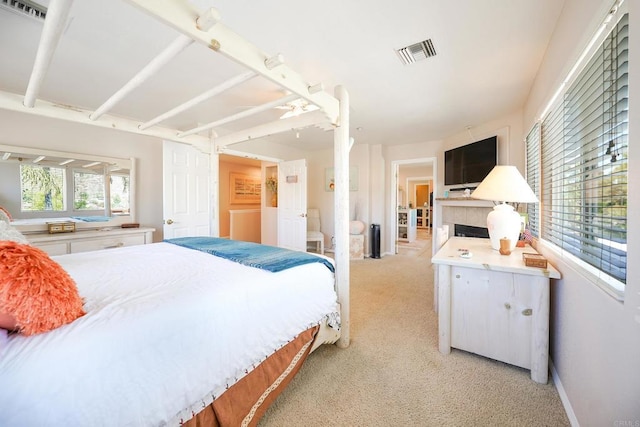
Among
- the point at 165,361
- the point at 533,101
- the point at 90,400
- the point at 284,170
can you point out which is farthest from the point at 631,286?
the point at 284,170

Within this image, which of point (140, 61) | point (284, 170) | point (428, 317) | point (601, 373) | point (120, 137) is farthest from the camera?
point (284, 170)

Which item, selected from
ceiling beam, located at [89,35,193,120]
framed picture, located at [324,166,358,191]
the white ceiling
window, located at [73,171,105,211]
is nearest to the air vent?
the white ceiling

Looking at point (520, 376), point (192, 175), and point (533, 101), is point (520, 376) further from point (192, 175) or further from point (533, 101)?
point (192, 175)

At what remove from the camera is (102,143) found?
318 cm

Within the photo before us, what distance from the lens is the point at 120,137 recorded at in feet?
10.9

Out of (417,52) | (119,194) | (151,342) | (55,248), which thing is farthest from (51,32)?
(119,194)

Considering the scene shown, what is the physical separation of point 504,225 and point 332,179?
12.6 ft

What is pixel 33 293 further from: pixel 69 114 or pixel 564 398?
pixel 564 398

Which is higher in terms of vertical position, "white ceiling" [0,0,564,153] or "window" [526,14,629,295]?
"white ceiling" [0,0,564,153]

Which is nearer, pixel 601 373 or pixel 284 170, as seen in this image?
pixel 601 373

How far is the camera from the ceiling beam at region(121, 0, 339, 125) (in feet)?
2.96

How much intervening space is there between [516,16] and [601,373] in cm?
211

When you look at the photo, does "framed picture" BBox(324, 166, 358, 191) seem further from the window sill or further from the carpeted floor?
the window sill

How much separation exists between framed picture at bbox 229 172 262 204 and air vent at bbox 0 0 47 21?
4620 mm
